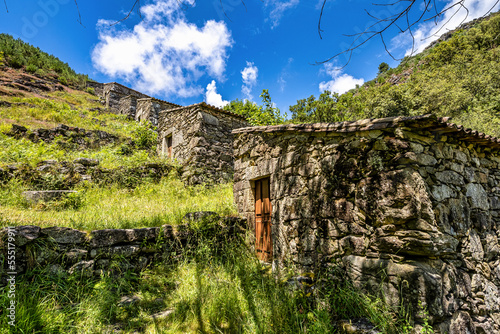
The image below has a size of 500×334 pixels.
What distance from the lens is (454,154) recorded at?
3381mm

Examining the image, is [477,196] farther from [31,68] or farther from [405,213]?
[31,68]

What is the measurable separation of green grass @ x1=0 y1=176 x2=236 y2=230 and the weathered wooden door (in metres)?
0.79

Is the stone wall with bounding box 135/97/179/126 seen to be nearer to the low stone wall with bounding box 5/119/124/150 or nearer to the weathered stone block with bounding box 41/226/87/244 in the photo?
the low stone wall with bounding box 5/119/124/150

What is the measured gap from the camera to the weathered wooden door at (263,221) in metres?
4.90

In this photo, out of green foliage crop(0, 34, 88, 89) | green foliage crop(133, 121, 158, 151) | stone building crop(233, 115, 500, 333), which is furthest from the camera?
green foliage crop(0, 34, 88, 89)

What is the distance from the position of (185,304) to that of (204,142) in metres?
5.93

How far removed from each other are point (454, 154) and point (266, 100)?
10.3 meters

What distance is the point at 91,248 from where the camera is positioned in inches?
136

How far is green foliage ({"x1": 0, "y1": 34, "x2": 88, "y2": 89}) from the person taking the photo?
2088 cm

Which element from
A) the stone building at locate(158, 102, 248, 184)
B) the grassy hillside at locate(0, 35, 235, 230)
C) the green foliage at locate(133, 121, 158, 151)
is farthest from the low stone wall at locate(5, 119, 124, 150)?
the stone building at locate(158, 102, 248, 184)

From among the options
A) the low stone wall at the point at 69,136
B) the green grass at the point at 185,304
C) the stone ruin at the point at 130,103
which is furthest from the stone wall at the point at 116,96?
the green grass at the point at 185,304

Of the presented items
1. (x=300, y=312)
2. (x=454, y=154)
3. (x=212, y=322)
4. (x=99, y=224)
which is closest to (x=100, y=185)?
(x=99, y=224)

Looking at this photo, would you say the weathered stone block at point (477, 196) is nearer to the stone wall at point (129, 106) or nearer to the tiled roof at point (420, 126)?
the tiled roof at point (420, 126)

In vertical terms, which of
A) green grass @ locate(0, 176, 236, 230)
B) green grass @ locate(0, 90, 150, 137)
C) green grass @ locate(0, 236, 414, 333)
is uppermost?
green grass @ locate(0, 90, 150, 137)
